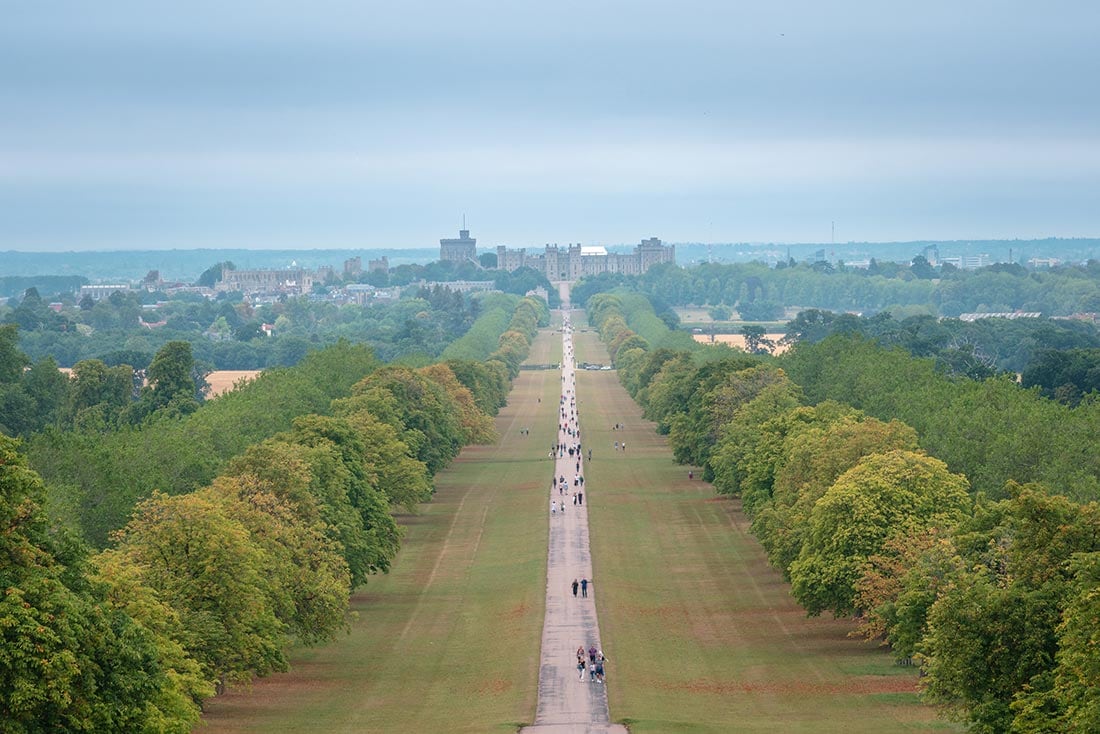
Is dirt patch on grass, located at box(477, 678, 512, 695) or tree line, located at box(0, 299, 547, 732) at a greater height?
tree line, located at box(0, 299, 547, 732)

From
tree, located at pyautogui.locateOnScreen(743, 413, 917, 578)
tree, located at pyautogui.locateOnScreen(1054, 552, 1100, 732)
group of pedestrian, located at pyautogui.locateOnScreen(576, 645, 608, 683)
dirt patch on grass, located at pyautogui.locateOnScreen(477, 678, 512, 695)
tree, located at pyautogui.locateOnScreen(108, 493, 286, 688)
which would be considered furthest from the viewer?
tree, located at pyautogui.locateOnScreen(743, 413, 917, 578)

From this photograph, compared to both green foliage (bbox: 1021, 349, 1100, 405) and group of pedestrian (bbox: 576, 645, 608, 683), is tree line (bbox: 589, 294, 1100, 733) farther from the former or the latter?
green foliage (bbox: 1021, 349, 1100, 405)

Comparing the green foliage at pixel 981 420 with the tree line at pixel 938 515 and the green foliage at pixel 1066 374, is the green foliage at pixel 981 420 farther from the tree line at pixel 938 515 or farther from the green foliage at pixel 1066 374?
the green foliage at pixel 1066 374

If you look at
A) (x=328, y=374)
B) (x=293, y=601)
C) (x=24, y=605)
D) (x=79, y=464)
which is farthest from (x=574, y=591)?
(x=328, y=374)

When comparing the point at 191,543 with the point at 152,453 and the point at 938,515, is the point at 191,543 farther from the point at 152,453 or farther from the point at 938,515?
the point at 152,453

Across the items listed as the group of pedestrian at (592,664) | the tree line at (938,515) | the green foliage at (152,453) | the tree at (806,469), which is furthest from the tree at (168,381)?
the group of pedestrian at (592,664)

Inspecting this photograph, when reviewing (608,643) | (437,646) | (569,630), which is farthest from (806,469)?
(437,646)

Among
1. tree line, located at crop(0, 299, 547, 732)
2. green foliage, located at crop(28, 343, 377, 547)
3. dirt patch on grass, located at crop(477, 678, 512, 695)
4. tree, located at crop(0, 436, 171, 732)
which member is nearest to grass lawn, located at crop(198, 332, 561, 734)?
dirt patch on grass, located at crop(477, 678, 512, 695)
